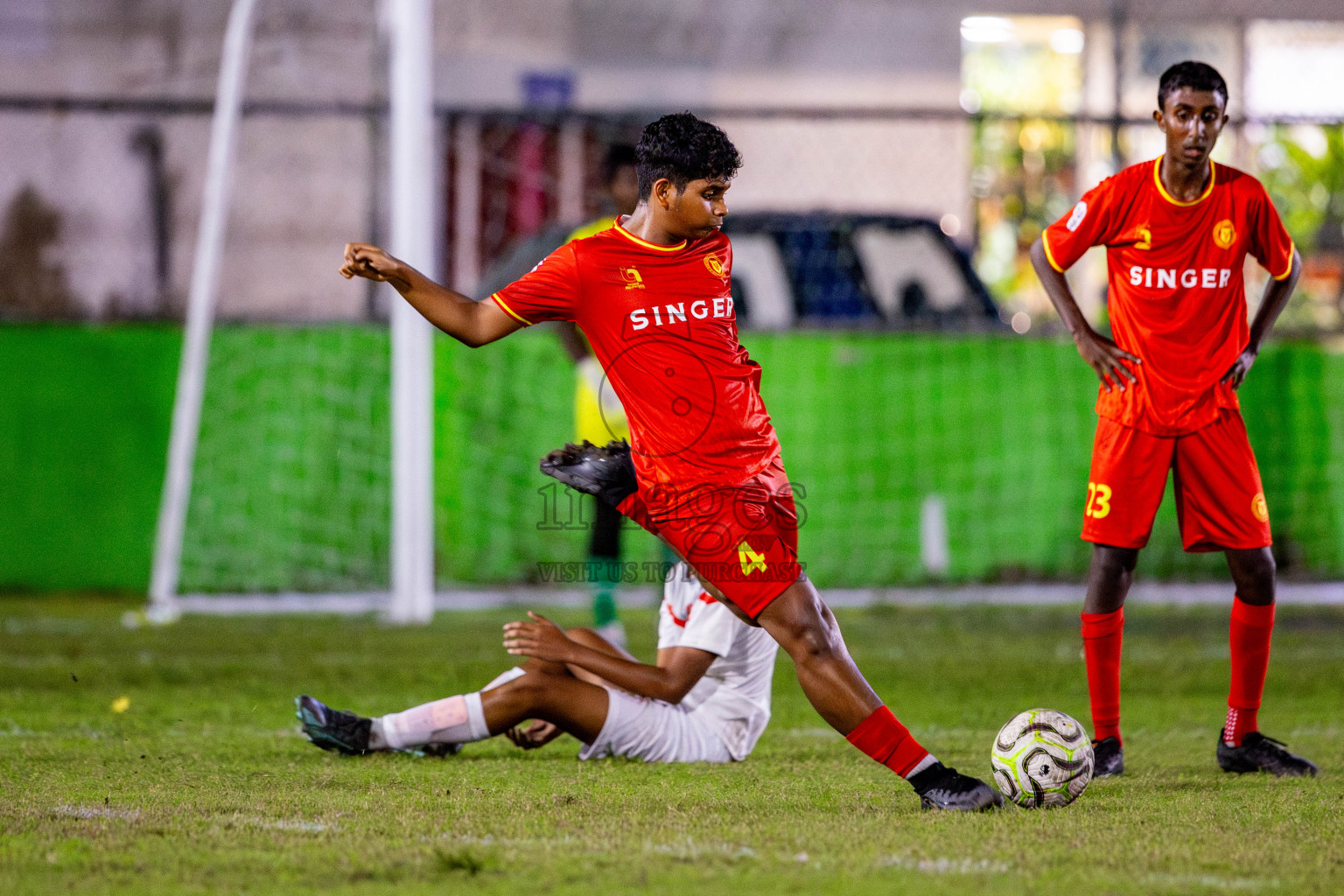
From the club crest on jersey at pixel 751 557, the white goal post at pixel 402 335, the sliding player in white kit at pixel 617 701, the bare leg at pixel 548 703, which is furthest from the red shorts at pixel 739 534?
the white goal post at pixel 402 335

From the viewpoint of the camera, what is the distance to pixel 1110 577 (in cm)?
481

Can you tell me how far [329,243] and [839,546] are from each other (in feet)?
16.7

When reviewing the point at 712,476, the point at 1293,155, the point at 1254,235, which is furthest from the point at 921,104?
the point at 712,476

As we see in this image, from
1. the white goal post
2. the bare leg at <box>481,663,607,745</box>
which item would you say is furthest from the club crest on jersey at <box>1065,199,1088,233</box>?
the white goal post

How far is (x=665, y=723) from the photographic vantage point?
15.2 ft

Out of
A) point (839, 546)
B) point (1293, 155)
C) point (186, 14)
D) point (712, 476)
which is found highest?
point (186, 14)

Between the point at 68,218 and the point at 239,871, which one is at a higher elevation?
the point at 68,218

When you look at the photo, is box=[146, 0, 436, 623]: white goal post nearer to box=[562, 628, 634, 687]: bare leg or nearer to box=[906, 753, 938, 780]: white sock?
box=[562, 628, 634, 687]: bare leg

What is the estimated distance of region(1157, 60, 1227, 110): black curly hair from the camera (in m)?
4.60

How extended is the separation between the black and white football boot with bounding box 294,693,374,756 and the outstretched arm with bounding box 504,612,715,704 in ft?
1.71

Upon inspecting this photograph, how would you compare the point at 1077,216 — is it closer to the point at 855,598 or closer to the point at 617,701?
the point at 617,701

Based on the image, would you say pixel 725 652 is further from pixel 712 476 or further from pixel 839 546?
pixel 839 546

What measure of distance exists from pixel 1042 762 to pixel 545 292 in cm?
171

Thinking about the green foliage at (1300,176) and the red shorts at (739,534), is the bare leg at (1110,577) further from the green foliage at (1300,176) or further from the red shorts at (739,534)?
the green foliage at (1300,176)
